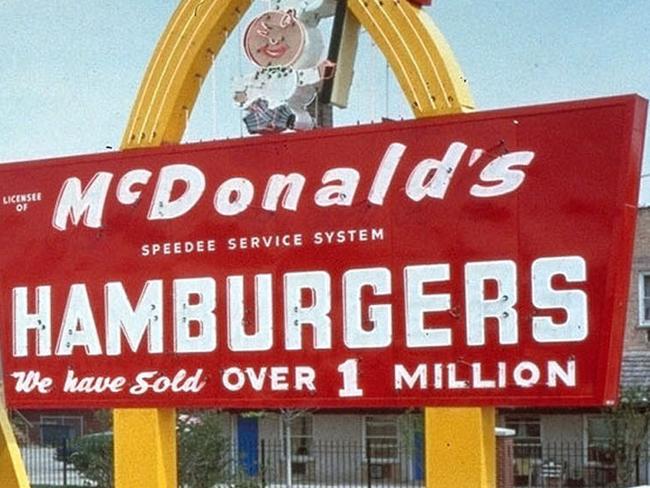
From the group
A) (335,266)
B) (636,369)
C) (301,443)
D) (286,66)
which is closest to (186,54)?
(286,66)

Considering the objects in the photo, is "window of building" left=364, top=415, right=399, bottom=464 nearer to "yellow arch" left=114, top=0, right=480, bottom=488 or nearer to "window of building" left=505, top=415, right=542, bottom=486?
"window of building" left=505, top=415, right=542, bottom=486

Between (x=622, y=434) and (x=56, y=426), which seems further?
(x=56, y=426)

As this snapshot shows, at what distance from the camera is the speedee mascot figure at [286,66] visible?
37.3 ft

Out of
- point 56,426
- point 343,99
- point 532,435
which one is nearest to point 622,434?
point 532,435

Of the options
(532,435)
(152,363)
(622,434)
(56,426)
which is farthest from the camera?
(56,426)

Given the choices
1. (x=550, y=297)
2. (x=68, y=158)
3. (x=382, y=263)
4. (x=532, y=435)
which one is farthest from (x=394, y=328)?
(x=532, y=435)

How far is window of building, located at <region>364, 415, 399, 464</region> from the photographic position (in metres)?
31.3

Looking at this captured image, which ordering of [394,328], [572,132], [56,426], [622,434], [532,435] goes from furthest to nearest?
[56,426], [532,435], [622,434], [394,328], [572,132]

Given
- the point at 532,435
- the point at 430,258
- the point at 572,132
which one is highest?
the point at 572,132

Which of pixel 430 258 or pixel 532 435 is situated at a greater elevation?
pixel 430 258

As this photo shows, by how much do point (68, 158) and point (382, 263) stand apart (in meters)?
3.19

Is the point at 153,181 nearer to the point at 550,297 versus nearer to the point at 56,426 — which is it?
the point at 550,297

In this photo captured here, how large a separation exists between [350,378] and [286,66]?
8.98ft

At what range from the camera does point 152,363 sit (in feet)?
37.3
